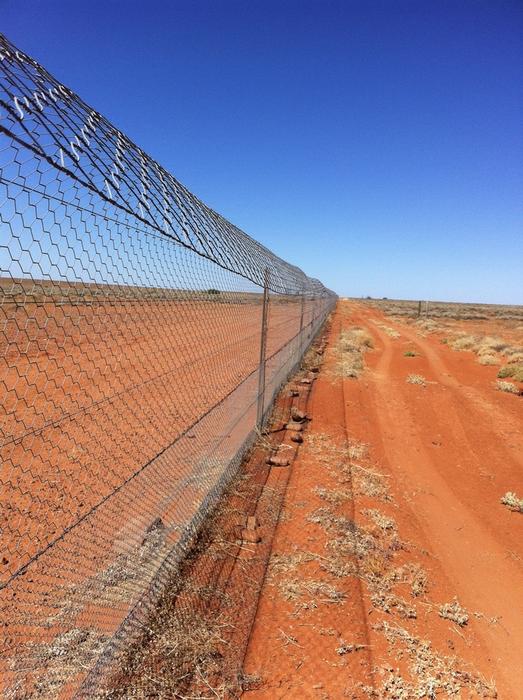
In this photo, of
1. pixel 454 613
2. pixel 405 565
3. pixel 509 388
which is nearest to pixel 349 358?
pixel 509 388

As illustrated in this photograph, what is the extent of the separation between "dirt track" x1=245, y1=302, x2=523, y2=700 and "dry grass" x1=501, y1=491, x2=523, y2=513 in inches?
4.0

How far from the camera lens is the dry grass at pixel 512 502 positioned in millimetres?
5104

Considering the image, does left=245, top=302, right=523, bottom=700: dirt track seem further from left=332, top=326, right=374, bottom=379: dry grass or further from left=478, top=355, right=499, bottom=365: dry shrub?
left=478, top=355, right=499, bottom=365: dry shrub

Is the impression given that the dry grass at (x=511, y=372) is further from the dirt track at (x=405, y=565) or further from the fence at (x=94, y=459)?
the fence at (x=94, y=459)

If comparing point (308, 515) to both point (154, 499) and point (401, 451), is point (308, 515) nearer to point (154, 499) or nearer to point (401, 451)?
point (154, 499)

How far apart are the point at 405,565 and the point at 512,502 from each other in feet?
7.33

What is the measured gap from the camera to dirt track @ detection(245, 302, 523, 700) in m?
2.71

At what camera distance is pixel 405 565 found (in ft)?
12.4

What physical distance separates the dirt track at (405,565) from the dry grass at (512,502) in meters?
0.10

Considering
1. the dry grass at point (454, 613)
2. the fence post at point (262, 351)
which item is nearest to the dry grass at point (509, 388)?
the fence post at point (262, 351)

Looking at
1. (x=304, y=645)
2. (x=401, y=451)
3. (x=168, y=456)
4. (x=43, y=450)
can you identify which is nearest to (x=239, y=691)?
(x=304, y=645)

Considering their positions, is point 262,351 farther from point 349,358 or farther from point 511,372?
point 511,372

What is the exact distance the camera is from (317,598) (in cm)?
323

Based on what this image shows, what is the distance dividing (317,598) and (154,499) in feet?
5.31
